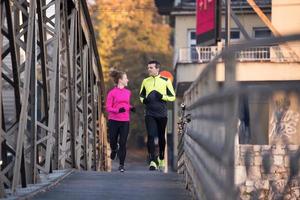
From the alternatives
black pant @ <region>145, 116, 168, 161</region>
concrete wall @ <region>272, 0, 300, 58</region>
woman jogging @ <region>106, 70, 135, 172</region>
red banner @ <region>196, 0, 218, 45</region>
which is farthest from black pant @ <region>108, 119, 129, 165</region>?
concrete wall @ <region>272, 0, 300, 58</region>

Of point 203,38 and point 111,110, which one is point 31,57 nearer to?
point 111,110

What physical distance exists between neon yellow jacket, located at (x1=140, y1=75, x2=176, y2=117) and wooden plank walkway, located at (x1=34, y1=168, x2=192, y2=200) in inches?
64.7

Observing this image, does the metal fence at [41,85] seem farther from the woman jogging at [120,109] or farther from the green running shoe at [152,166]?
the green running shoe at [152,166]

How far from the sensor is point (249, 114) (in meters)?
3.96

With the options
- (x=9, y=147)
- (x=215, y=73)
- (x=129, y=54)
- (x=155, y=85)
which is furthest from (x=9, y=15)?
(x=129, y=54)

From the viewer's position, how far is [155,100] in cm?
1239

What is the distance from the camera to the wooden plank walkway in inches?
330

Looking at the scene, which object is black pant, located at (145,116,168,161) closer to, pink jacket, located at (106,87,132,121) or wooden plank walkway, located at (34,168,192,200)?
pink jacket, located at (106,87,132,121)

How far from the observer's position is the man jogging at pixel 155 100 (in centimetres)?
1240

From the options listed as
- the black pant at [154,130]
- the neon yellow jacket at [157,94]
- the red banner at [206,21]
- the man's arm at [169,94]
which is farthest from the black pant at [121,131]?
the red banner at [206,21]

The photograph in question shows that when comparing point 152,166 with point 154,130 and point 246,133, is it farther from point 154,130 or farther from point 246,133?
point 246,133

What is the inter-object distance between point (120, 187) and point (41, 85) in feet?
6.33

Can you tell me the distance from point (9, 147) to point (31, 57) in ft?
3.57

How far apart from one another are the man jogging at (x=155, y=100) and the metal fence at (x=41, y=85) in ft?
4.22
